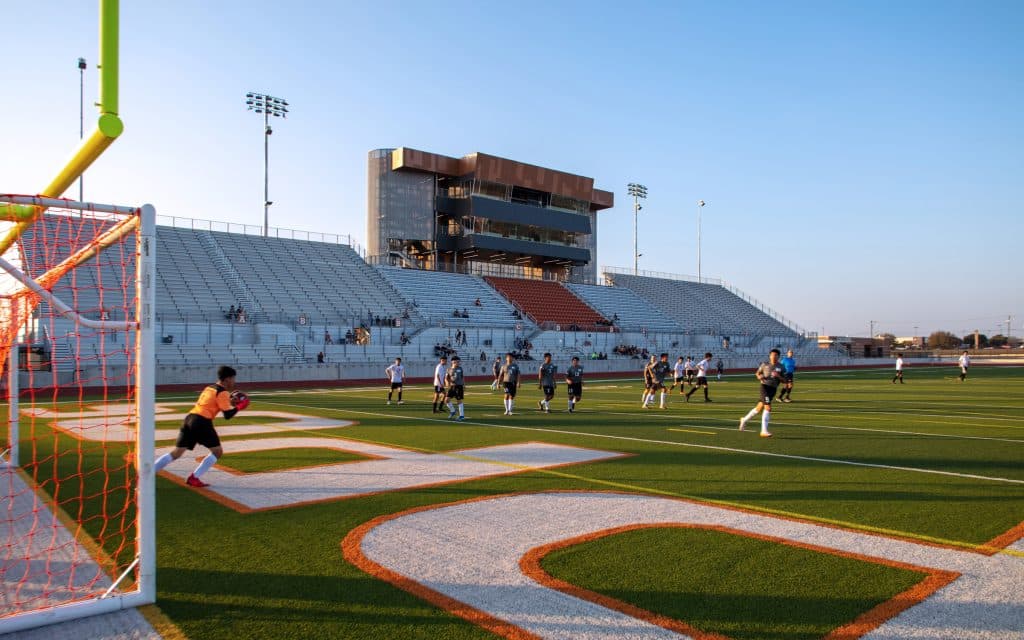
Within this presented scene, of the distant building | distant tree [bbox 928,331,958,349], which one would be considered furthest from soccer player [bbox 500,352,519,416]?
distant tree [bbox 928,331,958,349]

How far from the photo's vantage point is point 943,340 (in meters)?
141

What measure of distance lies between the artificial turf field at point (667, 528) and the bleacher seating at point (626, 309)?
4254 cm

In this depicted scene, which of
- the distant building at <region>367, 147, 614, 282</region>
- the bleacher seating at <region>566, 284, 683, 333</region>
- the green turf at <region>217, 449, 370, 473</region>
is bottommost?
the green turf at <region>217, 449, 370, 473</region>

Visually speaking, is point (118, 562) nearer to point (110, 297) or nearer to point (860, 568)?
point (860, 568)

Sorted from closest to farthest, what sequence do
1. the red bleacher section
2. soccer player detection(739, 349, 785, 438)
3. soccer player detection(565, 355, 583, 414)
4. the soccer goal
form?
the soccer goal < soccer player detection(739, 349, 785, 438) < soccer player detection(565, 355, 583, 414) < the red bleacher section

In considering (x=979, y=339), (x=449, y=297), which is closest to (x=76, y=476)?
(x=449, y=297)

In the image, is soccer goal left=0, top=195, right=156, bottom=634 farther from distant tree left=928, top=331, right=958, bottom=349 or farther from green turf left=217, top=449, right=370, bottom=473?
distant tree left=928, top=331, right=958, bottom=349

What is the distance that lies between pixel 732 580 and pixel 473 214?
54.4 meters

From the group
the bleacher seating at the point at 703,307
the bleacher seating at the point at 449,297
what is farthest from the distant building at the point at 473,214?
the bleacher seating at the point at 703,307

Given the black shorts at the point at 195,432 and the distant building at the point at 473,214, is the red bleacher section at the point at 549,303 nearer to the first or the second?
the distant building at the point at 473,214

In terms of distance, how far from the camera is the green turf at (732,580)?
469cm

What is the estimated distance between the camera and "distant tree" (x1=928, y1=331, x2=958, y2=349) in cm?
13438

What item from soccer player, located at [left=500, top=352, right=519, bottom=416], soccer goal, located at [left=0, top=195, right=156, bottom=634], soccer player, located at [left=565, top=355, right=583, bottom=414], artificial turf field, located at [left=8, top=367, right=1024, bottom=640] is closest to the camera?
artificial turf field, located at [left=8, top=367, right=1024, bottom=640]

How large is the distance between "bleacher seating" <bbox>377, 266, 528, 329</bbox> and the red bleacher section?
173 cm
